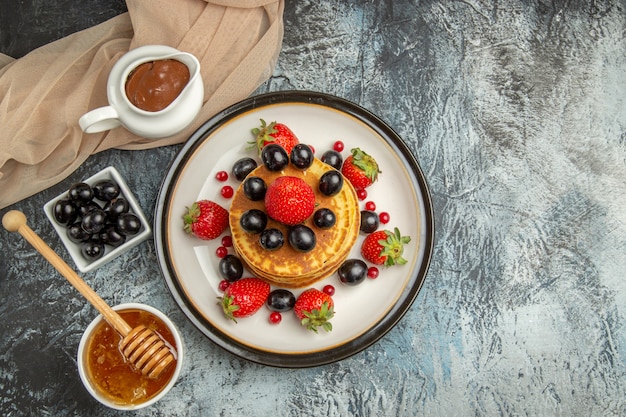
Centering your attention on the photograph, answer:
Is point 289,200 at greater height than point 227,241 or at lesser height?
greater

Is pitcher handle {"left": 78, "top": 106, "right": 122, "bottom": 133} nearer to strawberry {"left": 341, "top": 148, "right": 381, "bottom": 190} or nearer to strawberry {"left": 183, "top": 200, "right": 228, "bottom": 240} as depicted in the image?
strawberry {"left": 183, "top": 200, "right": 228, "bottom": 240}

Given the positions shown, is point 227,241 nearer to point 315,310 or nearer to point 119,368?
point 315,310

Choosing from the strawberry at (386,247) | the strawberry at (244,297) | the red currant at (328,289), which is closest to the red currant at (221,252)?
the strawberry at (244,297)

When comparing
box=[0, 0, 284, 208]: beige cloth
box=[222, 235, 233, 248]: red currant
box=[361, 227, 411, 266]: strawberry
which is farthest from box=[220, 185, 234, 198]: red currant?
box=[361, 227, 411, 266]: strawberry

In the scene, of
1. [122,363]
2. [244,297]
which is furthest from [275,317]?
[122,363]

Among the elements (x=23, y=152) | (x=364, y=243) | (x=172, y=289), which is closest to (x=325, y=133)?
(x=364, y=243)

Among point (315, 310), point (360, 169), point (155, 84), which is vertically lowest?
point (315, 310)

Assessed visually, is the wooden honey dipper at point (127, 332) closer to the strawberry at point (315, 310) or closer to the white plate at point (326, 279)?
the white plate at point (326, 279)
